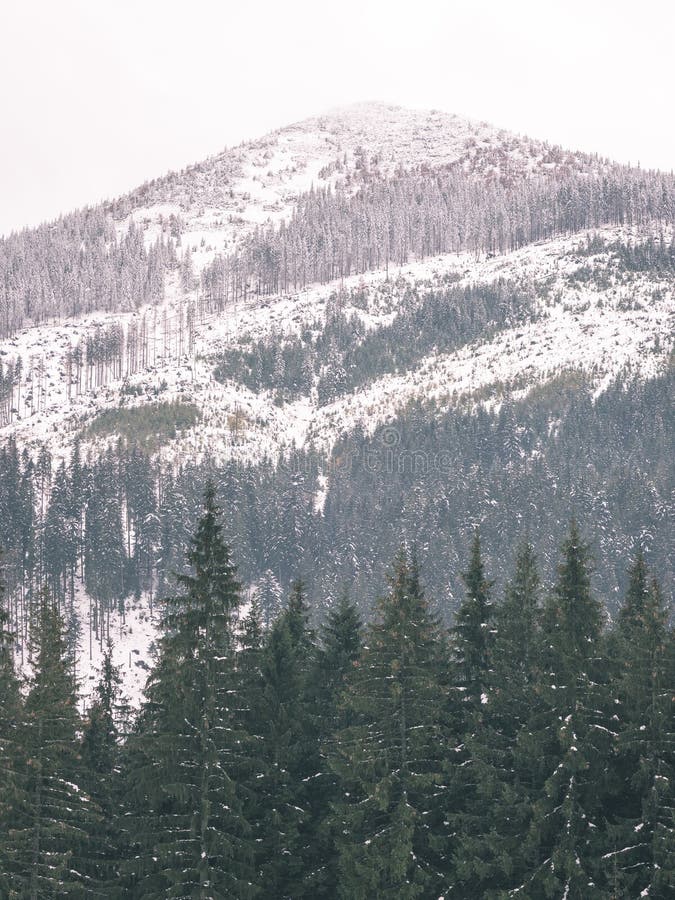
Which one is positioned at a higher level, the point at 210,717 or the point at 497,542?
the point at 497,542

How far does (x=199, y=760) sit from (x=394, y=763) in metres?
6.43

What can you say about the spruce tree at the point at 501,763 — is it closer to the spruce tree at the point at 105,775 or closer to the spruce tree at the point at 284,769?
the spruce tree at the point at 284,769

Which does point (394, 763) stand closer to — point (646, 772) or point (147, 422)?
point (646, 772)

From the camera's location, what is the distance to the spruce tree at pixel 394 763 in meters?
32.9

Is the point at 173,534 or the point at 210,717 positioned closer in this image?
the point at 210,717

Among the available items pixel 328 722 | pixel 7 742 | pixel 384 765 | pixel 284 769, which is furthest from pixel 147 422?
pixel 7 742

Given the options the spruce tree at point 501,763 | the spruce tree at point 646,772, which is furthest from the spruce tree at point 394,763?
the spruce tree at point 646,772

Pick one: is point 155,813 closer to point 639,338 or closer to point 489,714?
point 489,714

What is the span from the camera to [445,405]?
598 feet

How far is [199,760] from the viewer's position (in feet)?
107

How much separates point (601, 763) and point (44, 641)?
19.1 metres

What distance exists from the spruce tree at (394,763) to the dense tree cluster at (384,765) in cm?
8

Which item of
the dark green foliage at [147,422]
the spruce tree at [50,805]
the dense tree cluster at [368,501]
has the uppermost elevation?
the dark green foliage at [147,422]

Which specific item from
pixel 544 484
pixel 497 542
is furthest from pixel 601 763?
pixel 544 484
